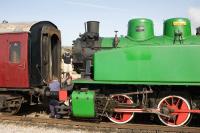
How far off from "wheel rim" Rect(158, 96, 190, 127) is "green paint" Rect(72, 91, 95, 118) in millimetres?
1881

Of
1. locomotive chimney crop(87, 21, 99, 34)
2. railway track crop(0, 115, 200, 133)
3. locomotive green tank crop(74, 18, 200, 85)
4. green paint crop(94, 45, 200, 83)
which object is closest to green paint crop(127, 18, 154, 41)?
locomotive green tank crop(74, 18, 200, 85)

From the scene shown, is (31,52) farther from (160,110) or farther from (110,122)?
(160,110)

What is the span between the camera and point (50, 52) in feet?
38.2

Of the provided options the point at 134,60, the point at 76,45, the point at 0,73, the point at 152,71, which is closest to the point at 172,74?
the point at 152,71

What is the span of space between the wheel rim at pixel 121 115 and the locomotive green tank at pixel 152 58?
2.10 feet

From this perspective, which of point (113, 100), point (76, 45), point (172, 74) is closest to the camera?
point (172, 74)

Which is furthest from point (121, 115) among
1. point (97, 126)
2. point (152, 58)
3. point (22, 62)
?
point (22, 62)

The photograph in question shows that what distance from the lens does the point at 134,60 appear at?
9.28 meters

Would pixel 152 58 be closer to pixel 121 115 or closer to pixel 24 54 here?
pixel 121 115

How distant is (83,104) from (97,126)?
2.38ft

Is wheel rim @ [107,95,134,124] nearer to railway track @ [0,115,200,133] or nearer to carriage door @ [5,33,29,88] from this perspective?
railway track @ [0,115,200,133]

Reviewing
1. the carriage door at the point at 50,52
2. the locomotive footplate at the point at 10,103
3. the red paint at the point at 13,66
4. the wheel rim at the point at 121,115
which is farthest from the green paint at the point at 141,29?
the locomotive footplate at the point at 10,103

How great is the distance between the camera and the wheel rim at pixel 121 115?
967 cm

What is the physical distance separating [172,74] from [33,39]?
444cm
